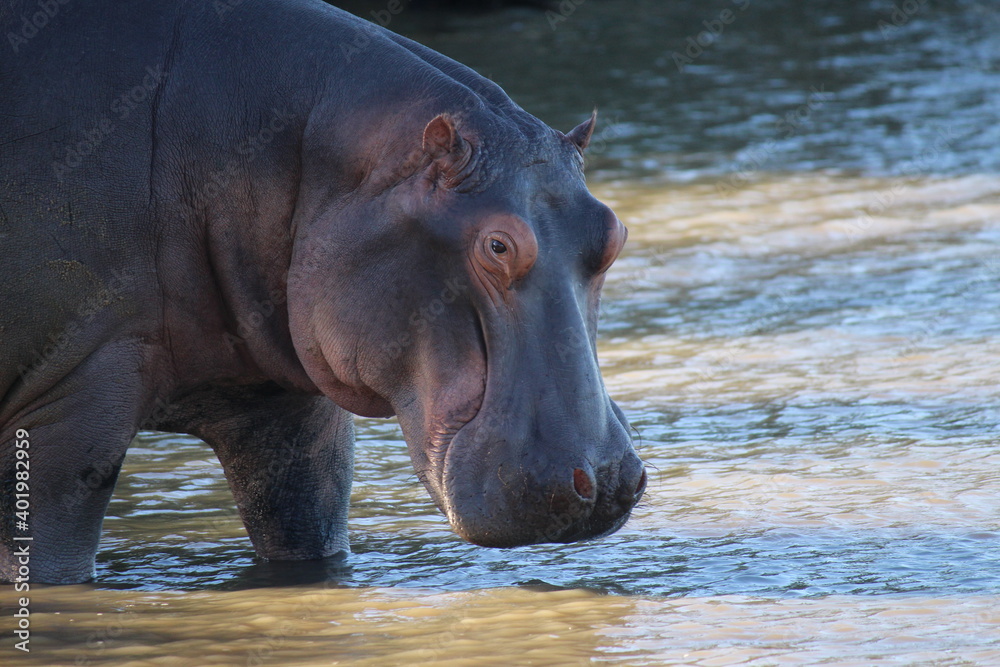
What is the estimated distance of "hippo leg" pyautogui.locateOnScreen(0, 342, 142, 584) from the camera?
417 cm

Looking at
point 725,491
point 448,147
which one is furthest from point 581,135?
point 725,491

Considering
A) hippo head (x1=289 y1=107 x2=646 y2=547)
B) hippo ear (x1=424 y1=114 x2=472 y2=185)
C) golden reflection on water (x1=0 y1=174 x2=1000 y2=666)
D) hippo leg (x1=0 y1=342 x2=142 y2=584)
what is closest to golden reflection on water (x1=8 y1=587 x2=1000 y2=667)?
golden reflection on water (x1=0 y1=174 x2=1000 y2=666)

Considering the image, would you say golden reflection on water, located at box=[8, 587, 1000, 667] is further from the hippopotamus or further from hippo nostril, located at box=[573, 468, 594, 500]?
hippo nostril, located at box=[573, 468, 594, 500]

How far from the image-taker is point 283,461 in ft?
15.8

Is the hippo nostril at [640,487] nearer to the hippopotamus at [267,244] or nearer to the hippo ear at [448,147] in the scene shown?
the hippopotamus at [267,244]

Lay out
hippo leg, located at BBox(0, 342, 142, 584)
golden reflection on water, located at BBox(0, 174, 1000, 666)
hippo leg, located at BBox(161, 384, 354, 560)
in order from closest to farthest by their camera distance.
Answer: golden reflection on water, located at BBox(0, 174, 1000, 666)
hippo leg, located at BBox(0, 342, 142, 584)
hippo leg, located at BBox(161, 384, 354, 560)

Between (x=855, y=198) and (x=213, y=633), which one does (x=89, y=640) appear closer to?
(x=213, y=633)

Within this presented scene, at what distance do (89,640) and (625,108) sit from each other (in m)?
10.9

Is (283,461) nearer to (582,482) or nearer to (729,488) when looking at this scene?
(582,482)

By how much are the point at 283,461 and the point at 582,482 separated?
1.45m

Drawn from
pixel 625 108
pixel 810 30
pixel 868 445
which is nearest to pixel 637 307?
pixel 868 445

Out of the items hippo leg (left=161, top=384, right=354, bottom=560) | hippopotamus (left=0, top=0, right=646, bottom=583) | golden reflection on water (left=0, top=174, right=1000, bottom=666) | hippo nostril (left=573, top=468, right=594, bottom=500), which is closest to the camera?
hippo nostril (left=573, top=468, right=594, bottom=500)

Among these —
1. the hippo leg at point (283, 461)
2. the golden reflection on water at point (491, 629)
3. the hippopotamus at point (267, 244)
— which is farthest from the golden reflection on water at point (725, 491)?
the hippopotamus at point (267, 244)

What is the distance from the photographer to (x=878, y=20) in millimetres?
20141
